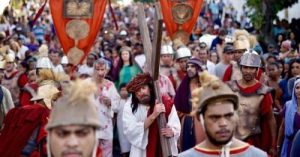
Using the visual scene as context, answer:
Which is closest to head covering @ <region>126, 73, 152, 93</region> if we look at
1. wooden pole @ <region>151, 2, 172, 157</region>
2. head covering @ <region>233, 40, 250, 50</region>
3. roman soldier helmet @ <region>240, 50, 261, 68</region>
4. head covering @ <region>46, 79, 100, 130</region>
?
wooden pole @ <region>151, 2, 172, 157</region>

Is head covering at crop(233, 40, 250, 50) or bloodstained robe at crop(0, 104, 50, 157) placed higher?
head covering at crop(233, 40, 250, 50)

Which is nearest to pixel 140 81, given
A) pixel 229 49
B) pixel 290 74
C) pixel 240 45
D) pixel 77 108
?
pixel 240 45

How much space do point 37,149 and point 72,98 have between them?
3.67m

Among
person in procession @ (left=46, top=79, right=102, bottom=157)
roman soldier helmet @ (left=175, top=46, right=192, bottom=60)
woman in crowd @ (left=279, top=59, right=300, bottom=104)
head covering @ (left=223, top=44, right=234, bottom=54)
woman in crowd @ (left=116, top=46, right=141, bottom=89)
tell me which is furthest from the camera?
woman in crowd @ (left=116, top=46, right=141, bottom=89)

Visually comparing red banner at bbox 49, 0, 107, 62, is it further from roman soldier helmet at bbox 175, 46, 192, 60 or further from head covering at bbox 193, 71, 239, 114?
head covering at bbox 193, 71, 239, 114

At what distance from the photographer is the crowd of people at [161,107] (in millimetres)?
6281

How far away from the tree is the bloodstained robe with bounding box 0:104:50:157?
14.3 meters

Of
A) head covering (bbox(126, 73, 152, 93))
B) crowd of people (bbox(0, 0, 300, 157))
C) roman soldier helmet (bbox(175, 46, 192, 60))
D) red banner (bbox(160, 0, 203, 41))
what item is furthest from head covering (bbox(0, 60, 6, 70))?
head covering (bbox(126, 73, 152, 93))

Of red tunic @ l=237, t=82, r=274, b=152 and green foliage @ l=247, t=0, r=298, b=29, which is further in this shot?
green foliage @ l=247, t=0, r=298, b=29

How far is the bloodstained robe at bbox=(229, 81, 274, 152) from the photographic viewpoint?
11.0m

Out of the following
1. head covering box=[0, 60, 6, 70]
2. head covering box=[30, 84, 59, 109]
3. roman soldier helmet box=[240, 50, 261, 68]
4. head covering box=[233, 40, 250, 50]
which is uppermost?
head covering box=[233, 40, 250, 50]

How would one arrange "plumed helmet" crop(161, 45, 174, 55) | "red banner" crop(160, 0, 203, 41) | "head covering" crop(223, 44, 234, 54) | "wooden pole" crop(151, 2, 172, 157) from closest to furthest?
"wooden pole" crop(151, 2, 172, 157), "head covering" crop(223, 44, 234, 54), "plumed helmet" crop(161, 45, 174, 55), "red banner" crop(160, 0, 203, 41)

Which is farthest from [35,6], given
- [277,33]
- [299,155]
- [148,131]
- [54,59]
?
[299,155]

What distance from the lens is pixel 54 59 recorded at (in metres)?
18.8
